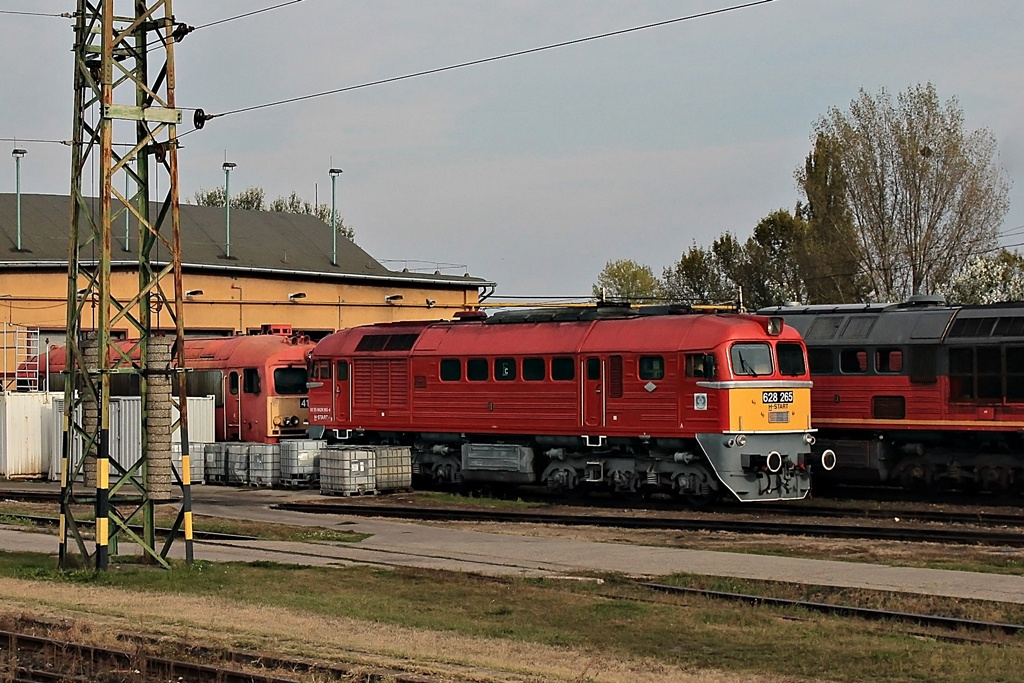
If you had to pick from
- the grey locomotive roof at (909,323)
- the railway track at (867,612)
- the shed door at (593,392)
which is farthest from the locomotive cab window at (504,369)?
the railway track at (867,612)

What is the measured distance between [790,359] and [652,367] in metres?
2.85

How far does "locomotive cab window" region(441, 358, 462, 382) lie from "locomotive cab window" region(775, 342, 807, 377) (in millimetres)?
7719

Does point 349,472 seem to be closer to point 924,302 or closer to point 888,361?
point 888,361

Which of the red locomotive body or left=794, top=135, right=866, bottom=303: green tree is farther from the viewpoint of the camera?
left=794, top=135, right=866, bottom=303: green tree

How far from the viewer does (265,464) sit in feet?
113

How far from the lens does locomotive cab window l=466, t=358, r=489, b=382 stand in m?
30.5

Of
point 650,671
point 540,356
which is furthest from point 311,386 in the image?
point 650,671

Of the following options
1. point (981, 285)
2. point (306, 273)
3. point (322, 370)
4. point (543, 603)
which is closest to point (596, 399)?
point (322, 370)

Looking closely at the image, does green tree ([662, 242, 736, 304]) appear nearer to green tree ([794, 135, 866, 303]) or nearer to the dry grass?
green tree ([794, 135, 866, 303])

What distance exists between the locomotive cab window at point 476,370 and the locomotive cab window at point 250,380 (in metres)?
9.05

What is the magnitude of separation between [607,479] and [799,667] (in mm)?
16743

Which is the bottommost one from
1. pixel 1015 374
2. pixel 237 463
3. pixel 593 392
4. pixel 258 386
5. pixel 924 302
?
pixel 237 463

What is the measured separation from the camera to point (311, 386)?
35062mm

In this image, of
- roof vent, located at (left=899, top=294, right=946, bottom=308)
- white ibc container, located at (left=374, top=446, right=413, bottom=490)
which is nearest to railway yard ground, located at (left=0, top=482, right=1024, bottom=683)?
roof vent, located at (left=899, top=294, right=946, bottom=308)
